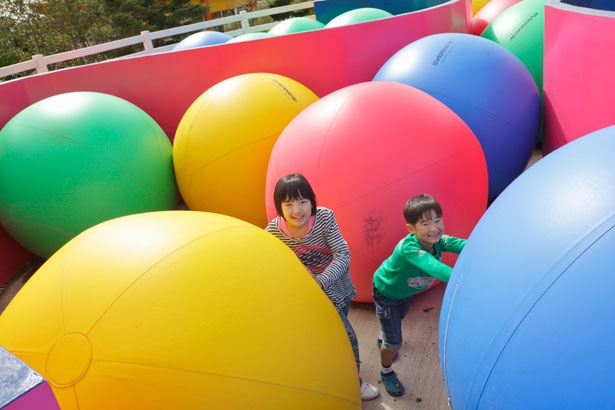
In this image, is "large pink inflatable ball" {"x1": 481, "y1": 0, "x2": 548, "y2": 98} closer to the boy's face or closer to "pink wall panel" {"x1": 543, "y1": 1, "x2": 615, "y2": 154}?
"pink wall panel" {"x1": 543, "y1": 1, "x2": 615, "y2": 154}

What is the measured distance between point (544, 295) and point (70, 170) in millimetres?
4196

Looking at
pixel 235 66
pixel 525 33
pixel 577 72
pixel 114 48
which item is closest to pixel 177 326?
pixel 577 72

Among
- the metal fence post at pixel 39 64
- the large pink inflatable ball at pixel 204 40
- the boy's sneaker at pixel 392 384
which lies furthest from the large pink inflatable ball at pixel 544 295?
the large pink inflatable ball at pixel 204 40

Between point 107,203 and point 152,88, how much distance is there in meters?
1.87

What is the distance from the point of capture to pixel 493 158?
4.61m

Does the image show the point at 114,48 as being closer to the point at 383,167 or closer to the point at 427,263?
the point at 383,167

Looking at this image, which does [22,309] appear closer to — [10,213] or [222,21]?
[10,213]

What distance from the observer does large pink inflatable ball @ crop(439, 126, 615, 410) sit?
4.98 ft

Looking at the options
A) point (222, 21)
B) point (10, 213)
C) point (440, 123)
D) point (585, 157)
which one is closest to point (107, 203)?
point (10, 213)

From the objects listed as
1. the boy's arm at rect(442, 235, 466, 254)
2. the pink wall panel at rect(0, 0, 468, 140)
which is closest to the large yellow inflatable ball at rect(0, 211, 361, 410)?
the boy's arm at rect(442, 235, 466, 254)

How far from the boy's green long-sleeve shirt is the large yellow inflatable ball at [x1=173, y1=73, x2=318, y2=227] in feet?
6.91

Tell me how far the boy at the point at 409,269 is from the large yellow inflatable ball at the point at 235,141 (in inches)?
82.9

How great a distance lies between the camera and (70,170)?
15.3 ft

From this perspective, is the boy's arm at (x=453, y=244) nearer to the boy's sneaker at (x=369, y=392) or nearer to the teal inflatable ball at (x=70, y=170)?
the boy's sneaker at (x=369, y=392)
